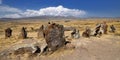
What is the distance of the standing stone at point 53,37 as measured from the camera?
2425 centimetres

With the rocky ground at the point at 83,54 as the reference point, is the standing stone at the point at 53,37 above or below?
above

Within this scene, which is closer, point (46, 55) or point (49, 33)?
point (46, 55)

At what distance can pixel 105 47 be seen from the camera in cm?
2572

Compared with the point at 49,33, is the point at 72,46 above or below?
below

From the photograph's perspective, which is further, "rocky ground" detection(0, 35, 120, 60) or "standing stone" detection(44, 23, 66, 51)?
"standing stone" detection(44, 23, 66, 51)

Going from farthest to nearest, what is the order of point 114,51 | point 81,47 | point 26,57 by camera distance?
point 81,47, point 114,51, point 26,57

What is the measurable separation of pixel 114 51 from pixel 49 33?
7.70 metres

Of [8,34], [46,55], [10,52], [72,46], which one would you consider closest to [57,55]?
[46,55]

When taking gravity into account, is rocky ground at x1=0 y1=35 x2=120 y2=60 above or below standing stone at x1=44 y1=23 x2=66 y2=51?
below

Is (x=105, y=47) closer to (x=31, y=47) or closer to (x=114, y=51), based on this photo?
(x=114, y=51)

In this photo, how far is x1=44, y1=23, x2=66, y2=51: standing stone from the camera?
955 inches

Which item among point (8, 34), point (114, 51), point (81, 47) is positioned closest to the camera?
point (114, 51)

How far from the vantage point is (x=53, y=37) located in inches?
967

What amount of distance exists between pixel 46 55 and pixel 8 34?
84.4ft
